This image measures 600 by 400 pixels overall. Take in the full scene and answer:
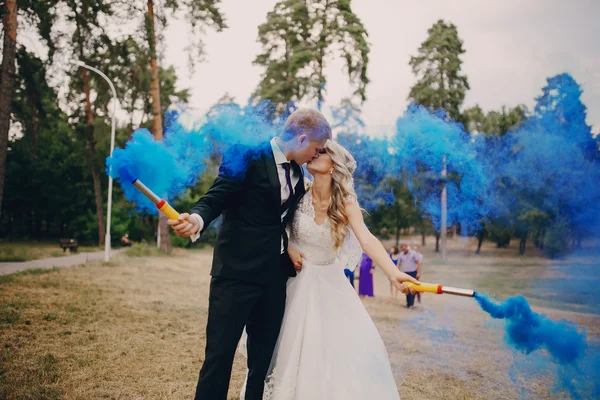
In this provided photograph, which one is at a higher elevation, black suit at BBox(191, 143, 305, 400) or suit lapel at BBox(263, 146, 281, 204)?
suit lapel at BBox(263, 146, 281, 204)

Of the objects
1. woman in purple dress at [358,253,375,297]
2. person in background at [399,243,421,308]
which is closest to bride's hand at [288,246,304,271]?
person in background at [399,243,421,308]

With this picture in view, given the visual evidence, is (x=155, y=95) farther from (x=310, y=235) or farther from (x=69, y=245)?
(x=310, y=235)

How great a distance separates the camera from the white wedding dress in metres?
3.62

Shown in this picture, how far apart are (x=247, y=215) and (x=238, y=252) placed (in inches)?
11.0

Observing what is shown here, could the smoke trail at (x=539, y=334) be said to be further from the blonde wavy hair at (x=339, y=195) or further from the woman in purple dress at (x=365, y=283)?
the woman in purple dress at (x=365, y=283)

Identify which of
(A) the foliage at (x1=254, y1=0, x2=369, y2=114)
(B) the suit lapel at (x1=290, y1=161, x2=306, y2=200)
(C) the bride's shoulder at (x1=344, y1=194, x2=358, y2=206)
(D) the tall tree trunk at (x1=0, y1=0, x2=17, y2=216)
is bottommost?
(C) the bride's shoulder at (x1=344, y1=194, x2=358, y2=206)

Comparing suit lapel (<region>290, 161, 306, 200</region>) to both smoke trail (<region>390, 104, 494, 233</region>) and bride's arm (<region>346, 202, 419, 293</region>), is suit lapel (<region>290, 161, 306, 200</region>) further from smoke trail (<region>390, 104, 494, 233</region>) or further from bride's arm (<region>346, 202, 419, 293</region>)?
smoke trail (<region>390, 104, 494, 233</region>)

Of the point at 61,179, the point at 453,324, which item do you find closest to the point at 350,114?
the point at 453,324

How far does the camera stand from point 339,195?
4.02 metres

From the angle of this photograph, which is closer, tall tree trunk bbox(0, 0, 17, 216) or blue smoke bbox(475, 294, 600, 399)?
blue smoke bbox(475, 294, 600, 399)

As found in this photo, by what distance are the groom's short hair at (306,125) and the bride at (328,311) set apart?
48 cm

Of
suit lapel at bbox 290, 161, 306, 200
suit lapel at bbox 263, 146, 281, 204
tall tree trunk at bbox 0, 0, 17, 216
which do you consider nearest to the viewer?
suit lapel at bbox 263, 146, 281, 204

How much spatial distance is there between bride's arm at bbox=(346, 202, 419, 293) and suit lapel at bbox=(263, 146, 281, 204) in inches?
32.1

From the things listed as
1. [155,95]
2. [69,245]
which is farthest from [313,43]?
[69,245]
